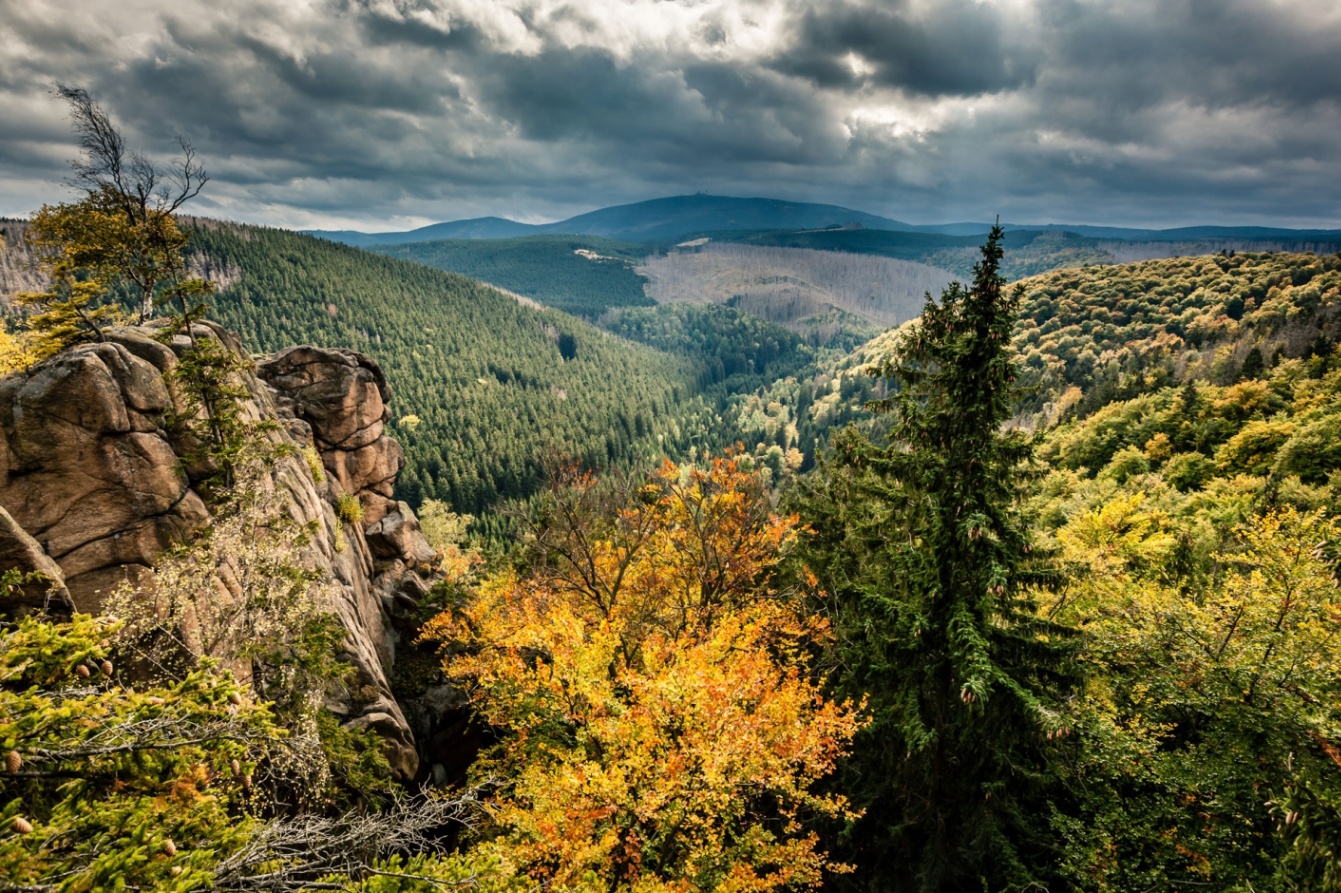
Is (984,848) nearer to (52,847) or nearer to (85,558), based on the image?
(52,847)

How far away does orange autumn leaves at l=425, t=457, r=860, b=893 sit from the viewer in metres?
15.5

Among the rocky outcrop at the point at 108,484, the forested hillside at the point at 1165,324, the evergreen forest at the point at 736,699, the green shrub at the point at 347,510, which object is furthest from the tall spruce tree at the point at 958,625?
the forested hillside at the point at 1165,324

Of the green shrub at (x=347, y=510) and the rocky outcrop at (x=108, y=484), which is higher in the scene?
the rocky outcrop at (x=108, y=484)

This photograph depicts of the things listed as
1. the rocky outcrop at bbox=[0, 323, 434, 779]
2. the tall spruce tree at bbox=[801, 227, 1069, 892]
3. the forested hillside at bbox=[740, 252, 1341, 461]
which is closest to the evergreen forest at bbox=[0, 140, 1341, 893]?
the tall spruce tree at bbox=[801, 227, 1069, 892]

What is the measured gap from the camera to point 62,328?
1736 cm

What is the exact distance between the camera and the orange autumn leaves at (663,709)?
50.9 ft

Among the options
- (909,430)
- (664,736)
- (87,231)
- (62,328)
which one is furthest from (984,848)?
(87,231)

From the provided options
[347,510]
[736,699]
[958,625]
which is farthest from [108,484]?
[958,625]

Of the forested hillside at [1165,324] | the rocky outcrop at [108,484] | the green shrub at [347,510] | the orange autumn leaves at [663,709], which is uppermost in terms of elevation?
the forested hillside at [1165,324]

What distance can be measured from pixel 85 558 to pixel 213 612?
3.18 meters

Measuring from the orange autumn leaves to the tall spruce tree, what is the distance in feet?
8.74

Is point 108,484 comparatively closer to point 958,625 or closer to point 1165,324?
point 958,625

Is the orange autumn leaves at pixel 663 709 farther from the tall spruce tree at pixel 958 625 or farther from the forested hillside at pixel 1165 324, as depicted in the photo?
the forested hillside at pixel 1165 324

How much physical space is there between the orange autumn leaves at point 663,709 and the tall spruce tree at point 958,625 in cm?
266
